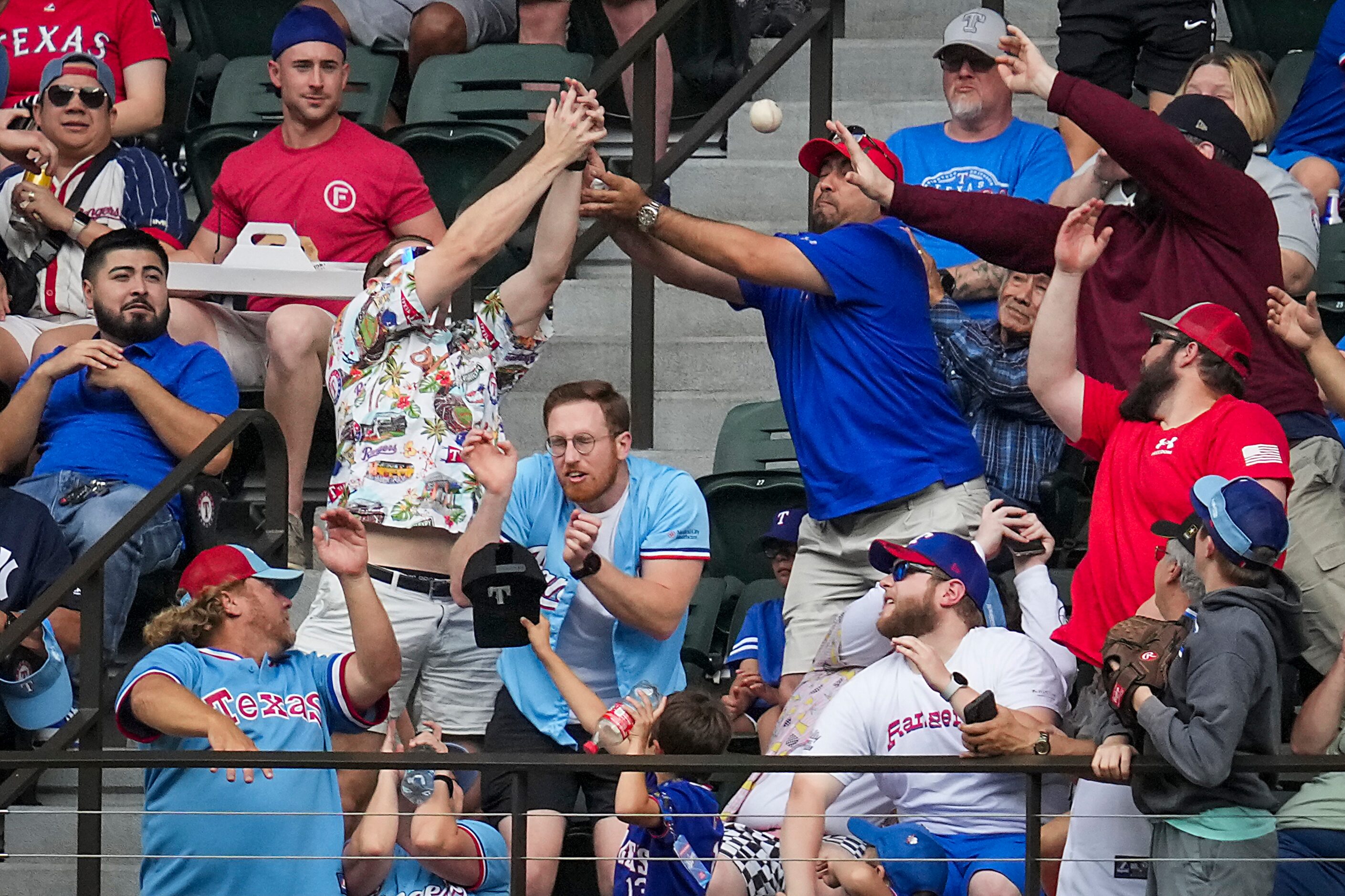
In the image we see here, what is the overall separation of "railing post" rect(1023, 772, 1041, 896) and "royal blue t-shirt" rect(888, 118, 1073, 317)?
253 cm

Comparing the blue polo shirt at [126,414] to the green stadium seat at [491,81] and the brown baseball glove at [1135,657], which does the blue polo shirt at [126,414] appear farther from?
the brown baseball glove at [1135,657]

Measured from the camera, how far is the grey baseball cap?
256 inches

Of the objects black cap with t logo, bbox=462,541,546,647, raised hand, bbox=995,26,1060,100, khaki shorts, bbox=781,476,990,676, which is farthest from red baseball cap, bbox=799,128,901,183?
black cap with t logo, bbox=462,541,546,647

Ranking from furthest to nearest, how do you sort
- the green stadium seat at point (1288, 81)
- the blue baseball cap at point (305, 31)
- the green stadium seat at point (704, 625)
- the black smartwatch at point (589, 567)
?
the green stadium seat at point (1288, 81) → the blue baseball cap at point (305, 31) → the green stadium seat at point (704, 625) → the black smartwatch at point (589, 567)

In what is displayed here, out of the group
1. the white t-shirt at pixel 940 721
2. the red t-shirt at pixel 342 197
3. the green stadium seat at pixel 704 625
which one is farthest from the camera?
the red t-shirt at pixel 342 197

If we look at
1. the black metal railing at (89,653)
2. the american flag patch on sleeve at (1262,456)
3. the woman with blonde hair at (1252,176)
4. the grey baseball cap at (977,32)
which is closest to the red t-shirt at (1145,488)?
the american flag patch on sleeve at (1262,456)

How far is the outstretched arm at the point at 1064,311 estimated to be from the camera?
4922 millimetres

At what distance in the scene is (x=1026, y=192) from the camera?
21.2 feet

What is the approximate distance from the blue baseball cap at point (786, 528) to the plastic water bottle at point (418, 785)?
1.40 meters

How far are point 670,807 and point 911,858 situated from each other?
55cm

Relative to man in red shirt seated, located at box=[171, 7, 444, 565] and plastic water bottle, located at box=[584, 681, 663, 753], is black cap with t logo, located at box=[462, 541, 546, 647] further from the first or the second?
man in red shirt seated, located at box=[171, 7, 444, 565]

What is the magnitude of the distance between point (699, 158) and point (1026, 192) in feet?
4.50

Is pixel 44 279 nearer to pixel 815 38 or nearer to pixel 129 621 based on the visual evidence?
pixel 129 621

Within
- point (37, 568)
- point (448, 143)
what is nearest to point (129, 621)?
point (37, 568)
